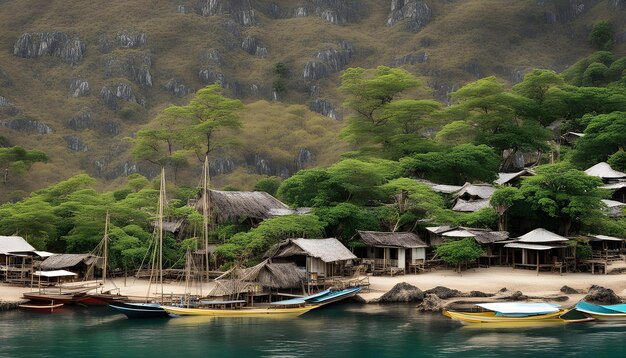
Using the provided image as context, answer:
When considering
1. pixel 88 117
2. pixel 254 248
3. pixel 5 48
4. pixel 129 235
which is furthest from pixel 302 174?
pixel 5 48

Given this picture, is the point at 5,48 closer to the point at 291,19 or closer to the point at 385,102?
the point at 291,19

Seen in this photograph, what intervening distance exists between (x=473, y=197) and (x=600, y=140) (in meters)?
14.4

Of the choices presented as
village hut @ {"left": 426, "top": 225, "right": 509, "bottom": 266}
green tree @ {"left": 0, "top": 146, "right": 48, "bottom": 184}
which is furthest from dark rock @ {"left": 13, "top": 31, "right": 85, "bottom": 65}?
village hut @ {"left": 426, "top": 225, "right": 509, "bottom": 266}

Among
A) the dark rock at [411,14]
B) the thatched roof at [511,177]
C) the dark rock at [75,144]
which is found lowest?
the thatched roof at [511,177]

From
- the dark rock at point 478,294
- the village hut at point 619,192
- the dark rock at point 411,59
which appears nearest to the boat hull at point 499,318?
the dark rock at point 478,294

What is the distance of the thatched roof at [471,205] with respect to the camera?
56.4 m

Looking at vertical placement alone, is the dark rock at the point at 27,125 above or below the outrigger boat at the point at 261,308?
above

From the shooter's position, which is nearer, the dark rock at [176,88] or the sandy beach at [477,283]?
the sandy beach at [477,283]

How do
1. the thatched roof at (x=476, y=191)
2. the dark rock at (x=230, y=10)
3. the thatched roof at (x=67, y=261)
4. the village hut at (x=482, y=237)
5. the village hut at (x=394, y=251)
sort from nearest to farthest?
the thatched roof at (x=67, y=261) → the village hut at (x=394, y=251) → the village hut at (x=482, y=237) → the thatched roof at (x=476, y=191) → the dark rock at (x=230, y=10)

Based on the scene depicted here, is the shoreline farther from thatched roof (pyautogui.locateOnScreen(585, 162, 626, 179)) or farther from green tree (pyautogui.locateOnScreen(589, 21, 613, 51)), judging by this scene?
green tree (pyautogui.locateOnScreen(589, 21, 613, 51))

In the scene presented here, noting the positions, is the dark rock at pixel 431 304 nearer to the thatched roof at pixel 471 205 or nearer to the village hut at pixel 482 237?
the village hut at pixel 482 237

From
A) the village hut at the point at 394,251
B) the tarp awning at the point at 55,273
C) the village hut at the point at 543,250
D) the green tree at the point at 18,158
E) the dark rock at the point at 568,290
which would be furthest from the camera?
the green tree at the point at 18,158

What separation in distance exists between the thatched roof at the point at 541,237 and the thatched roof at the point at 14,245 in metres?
34.1

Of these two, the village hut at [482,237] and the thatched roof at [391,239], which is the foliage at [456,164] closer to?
the village hut at [482,237]
